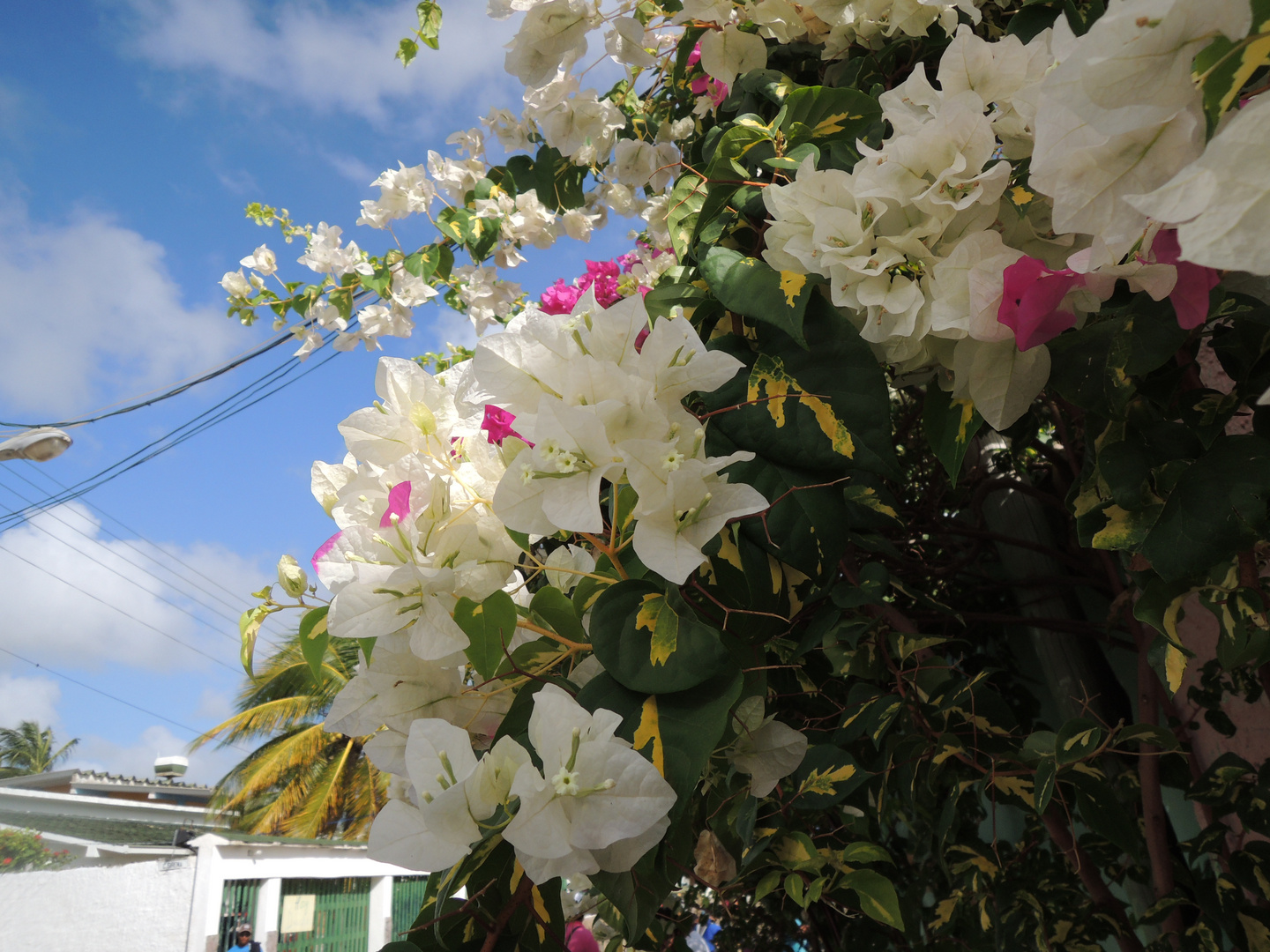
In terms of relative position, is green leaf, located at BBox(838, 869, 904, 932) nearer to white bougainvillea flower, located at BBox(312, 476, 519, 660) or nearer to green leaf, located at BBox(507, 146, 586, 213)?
white bougainvillea flower, located at BBox(312, 476, 519, 660)

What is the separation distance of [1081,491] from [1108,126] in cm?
27

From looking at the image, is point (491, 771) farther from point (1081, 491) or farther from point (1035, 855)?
point (1035, 855)

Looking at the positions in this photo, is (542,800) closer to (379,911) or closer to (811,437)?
(811,437)

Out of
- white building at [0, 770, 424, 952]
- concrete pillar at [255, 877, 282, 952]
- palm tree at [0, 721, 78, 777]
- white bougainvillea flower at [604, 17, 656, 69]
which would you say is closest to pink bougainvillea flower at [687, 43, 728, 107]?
white bougainvillea flower at [604, 17, 656, 69]

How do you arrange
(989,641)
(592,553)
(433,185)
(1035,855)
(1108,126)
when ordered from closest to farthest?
(1108,126), (592,553), (1035,855), (433,185), (989,641)

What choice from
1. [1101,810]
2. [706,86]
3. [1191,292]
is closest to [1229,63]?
[1191,292]

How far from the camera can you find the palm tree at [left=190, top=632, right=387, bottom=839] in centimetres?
780

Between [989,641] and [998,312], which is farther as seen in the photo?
[989,641]

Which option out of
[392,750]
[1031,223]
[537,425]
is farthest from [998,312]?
[392,750]

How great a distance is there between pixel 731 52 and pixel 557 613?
1.65 ft

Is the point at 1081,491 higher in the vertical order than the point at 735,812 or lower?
higher

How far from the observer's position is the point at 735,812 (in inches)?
21.4

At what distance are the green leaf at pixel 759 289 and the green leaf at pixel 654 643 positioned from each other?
171mm

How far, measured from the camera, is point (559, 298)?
1.16 metres
